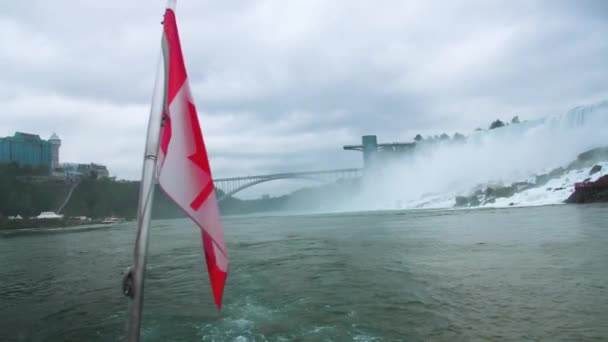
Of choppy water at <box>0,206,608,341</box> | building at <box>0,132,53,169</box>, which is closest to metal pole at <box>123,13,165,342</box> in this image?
choppy water at <box>0,206,608,341</box>

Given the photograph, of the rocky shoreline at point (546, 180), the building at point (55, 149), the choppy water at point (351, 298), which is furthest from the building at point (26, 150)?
the choppy water at point (351, 298)

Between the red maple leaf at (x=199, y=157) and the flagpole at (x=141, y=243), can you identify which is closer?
the flagpole at (x=141, y=243)

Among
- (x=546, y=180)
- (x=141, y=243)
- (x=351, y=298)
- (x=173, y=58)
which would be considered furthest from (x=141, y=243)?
(x=546, y=180)

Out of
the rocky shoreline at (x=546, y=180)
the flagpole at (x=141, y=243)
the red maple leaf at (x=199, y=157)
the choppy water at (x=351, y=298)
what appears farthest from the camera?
the rocky shoreline at (x=546, y=180)

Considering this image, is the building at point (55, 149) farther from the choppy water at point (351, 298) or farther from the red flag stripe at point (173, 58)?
the red flag stripe at point (173, 58)

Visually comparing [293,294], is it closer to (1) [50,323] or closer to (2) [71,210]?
(1) [50,323]

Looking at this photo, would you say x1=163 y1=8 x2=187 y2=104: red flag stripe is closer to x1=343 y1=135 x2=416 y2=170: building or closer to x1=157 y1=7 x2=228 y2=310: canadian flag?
x1=157 y1=7 x2=228 y2=310: canadian flag

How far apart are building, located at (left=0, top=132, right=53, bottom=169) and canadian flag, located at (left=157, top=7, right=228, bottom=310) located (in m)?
81.2

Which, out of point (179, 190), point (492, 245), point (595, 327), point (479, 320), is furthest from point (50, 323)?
point (492, 245)

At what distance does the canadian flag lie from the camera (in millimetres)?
1229

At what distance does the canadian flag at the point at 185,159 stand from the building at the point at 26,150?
81157 mm

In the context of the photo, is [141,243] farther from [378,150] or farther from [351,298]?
[378,150]

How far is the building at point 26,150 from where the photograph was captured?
68.7 meters

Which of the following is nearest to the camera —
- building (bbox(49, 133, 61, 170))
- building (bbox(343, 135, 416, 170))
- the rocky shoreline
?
the rocky shoreline
